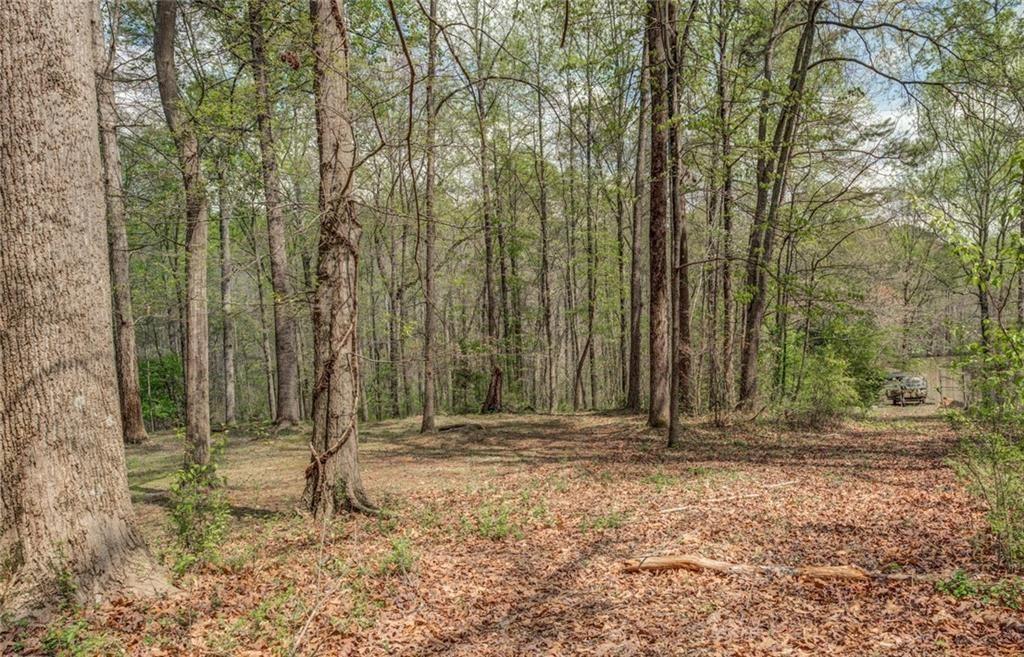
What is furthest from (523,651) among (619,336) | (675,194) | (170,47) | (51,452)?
(619,336)

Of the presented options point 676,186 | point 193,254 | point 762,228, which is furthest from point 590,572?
point 762,228

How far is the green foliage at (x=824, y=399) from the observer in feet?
36.5

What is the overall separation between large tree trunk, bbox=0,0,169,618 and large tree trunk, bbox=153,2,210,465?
3.15 meters

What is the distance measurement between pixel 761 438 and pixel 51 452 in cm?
1013

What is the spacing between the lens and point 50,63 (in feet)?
11.9

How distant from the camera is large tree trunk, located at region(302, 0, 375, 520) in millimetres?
5676

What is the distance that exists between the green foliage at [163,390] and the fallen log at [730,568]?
26606mm

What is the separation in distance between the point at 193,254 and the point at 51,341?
3.61 metres

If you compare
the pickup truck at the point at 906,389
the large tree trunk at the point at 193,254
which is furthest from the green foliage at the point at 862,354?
the large tree trunk at the point at 193,254

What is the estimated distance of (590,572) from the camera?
4.67 m

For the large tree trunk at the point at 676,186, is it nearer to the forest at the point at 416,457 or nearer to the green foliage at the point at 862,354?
the forest at the point at 416,457

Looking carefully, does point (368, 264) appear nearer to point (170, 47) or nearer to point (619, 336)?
point (619, 336)

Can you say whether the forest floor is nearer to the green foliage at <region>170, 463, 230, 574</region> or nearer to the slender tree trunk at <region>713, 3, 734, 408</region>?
the green foliage at <region>170, 463, 230, 574</region>

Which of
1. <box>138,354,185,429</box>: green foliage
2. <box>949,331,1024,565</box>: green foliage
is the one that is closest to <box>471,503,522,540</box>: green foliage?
<box>949,331,1024,565</box>: green foliage
